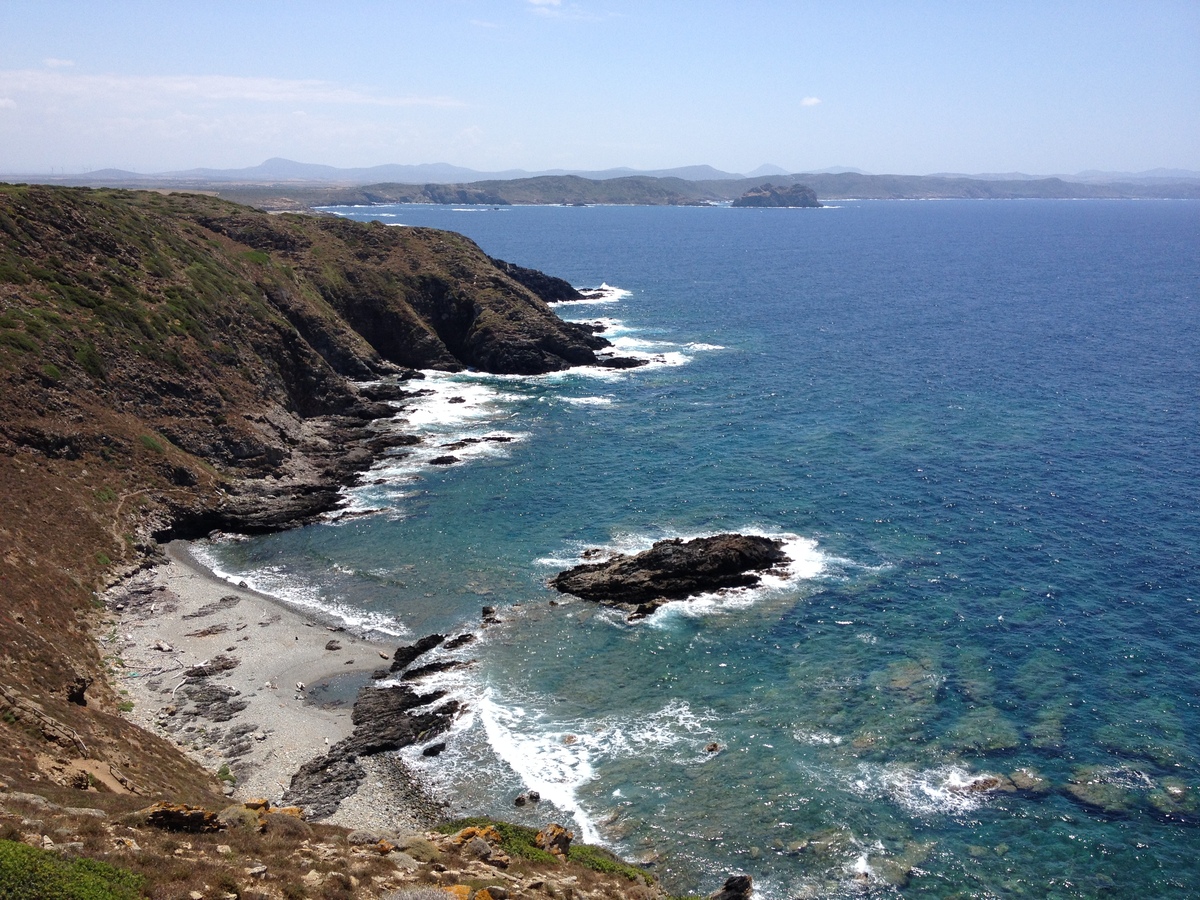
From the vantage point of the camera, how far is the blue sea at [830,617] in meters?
35.2

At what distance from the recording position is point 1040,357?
366ft

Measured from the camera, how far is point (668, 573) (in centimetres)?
5512

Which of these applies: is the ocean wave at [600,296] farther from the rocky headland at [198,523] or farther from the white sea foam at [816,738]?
the white sea foam at [816,738]

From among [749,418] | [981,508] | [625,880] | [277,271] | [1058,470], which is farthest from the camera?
[277,271]

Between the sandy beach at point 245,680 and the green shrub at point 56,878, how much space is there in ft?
54.2

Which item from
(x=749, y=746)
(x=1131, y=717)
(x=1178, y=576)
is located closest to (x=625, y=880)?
(x=749, y=746)

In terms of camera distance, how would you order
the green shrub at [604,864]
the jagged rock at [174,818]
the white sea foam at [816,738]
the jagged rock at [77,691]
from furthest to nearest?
the white sea foam at [816,738], the jagged rock at [77,691], the green shrub at [604,864], the jagged rock at [174,818]

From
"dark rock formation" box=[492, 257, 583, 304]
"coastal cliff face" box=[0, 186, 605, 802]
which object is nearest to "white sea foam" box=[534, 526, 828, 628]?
"coastal cliff face" box=[0, 186, 605, 802]

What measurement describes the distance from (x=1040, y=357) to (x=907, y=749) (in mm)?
88287

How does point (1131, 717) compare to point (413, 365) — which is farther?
point (413, 365)

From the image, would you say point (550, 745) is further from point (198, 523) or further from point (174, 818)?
point (198, 523)

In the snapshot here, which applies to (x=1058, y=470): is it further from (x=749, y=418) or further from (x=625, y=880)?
(x=625, y=880)

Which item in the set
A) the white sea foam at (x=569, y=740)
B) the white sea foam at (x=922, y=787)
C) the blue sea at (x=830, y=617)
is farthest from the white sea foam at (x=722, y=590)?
the white sea foam at (x=922, y=787)

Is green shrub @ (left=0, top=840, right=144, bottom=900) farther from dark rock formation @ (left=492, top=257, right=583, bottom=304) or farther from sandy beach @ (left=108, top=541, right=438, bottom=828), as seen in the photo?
dark rock formation @ (left=492, top=257, right=583, bottom=304)
